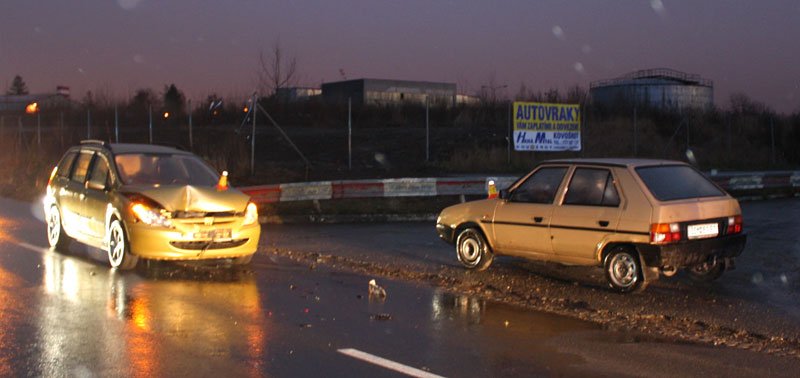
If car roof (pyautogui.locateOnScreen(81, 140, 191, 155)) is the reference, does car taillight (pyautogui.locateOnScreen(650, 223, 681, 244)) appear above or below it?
below

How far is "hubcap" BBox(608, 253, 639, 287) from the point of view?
31.7 ft

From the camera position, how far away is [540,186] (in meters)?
10.9

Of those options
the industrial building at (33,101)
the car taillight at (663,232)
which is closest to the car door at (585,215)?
the car taillight at (663,232)

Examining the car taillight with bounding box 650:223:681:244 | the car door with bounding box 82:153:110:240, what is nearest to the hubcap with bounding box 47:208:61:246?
the car door with bounding box 82:153:110:240

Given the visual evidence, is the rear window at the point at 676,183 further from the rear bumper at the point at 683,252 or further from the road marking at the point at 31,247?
the road marking at the point at 31,247

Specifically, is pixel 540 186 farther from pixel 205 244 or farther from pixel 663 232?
pixel 205 244

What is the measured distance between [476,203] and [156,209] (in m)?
4.15

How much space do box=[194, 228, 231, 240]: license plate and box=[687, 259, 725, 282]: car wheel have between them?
5.75 m

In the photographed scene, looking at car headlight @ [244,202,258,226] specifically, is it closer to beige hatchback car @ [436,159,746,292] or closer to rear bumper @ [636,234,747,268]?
beige hatchback car @ [436,159,746,292]

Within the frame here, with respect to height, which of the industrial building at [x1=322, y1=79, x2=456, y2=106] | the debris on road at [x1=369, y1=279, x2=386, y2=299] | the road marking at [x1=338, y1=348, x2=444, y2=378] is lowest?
the road marking at [x1=338, y1=348, x2=444, y2=378]

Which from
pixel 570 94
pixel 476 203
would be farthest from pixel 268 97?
pixel 476 203

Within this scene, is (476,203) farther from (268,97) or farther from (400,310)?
(268,97)

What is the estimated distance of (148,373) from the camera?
6152mm

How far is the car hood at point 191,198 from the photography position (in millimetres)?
10797
